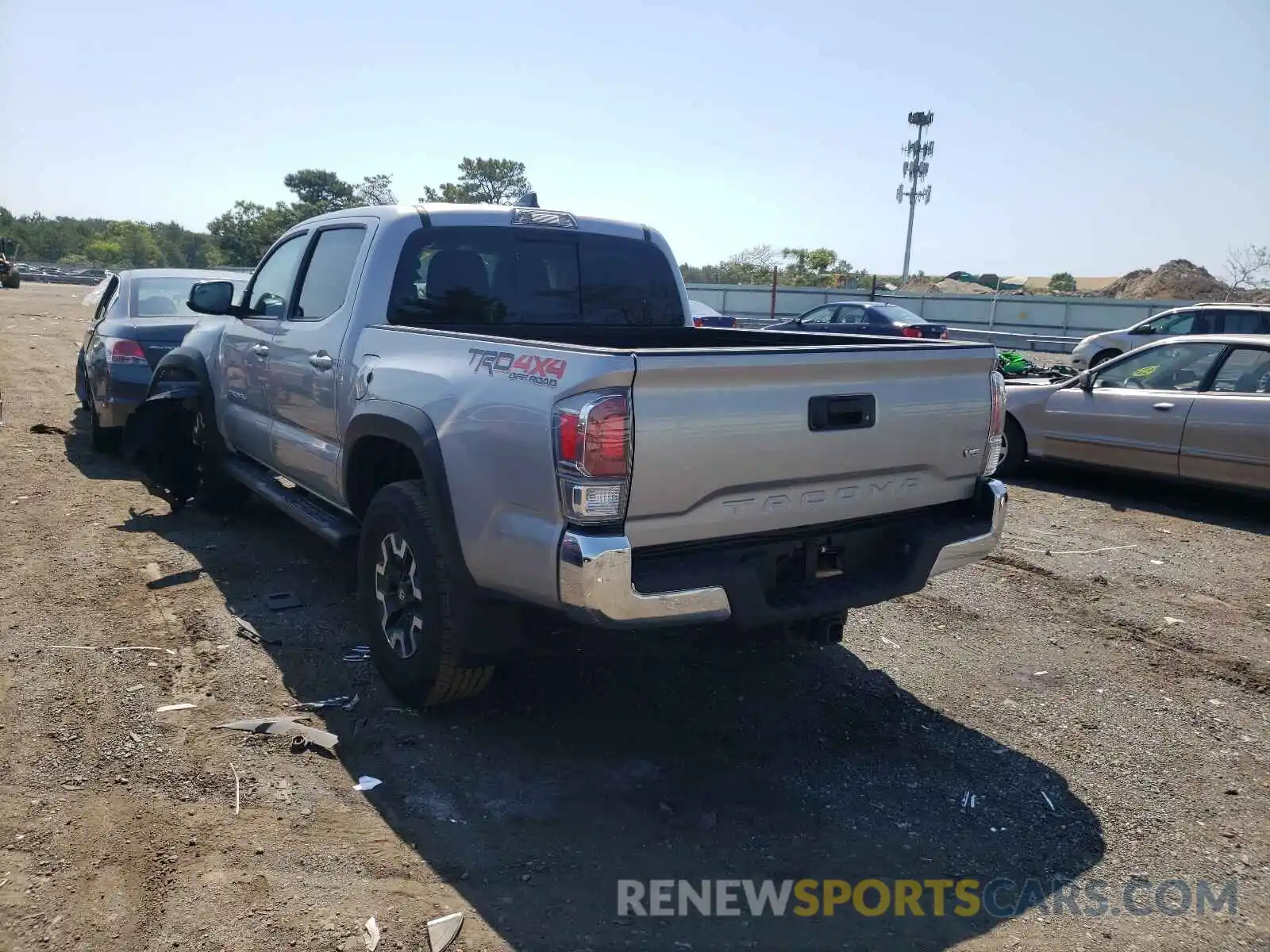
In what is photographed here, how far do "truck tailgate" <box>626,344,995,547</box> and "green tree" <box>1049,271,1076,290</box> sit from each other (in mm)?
71921

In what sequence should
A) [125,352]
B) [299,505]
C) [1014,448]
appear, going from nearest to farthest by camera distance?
[299,505]
[125,352]
[1014,448]

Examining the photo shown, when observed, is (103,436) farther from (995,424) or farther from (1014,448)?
(1014,448)

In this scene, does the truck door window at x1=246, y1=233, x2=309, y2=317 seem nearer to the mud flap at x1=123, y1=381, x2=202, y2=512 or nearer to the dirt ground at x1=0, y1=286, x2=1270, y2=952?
the mud flap at x1=123, y1=381, x2=202, y2=512

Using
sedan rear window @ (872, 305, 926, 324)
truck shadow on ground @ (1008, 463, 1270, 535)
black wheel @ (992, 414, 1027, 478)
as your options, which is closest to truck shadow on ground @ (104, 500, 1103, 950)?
truck shadow on ground @ (1008, 463, 1270, 535)

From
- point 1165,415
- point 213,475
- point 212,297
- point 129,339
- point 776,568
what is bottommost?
point 213,475

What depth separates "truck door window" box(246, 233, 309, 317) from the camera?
221 inches

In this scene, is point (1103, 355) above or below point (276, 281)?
below

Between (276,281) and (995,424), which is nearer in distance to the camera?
(995,424)

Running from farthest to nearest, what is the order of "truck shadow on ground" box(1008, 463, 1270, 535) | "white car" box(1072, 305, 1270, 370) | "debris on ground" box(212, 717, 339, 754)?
1. "white car" box(1072, 305, 1270, 370)
2. "truck shadow on ground" box(1008, 463, 1270, 535)
3. "debris on ground" box(212, 717, 339, 754)

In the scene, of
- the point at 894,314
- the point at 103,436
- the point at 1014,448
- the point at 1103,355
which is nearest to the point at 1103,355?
the point at 1103,355

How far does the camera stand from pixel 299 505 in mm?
5297

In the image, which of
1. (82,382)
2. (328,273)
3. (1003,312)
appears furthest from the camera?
(1003,312)

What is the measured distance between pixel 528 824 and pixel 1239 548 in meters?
6.11

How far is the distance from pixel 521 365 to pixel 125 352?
6702 mm
